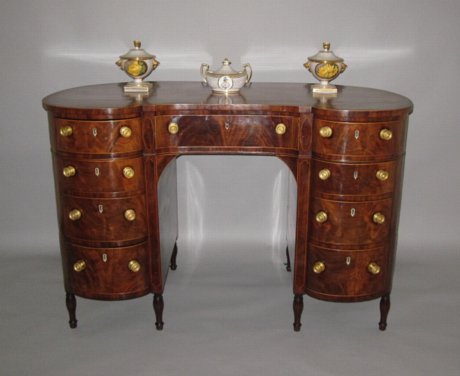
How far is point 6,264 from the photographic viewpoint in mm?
3109

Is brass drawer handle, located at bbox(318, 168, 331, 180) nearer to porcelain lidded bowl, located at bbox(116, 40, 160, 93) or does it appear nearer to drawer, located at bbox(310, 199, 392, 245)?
drawer, located at bbox(310, 199, 392, 245)

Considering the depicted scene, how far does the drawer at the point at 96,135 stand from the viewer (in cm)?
217

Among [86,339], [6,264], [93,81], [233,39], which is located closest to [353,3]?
[233,39]

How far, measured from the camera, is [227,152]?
7.62 feet

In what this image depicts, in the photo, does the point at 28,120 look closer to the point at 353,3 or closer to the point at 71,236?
the point at 71,236

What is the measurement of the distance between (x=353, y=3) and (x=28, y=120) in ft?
6.36

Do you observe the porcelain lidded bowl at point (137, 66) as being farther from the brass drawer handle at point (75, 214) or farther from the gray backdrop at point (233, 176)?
the brass drawer handle at point (75, 214)

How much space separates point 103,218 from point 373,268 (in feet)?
3.84

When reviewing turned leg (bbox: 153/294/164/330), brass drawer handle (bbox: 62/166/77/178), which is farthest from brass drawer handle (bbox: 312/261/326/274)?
brass drawer handle (bbox: 62/166/77/178)

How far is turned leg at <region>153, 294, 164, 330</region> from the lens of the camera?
2467 millimetres

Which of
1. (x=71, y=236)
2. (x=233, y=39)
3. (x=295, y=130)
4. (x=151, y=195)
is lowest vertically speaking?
(x=71, y=236)

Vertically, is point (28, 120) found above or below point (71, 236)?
above

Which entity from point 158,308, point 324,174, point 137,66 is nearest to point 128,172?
point 137,66

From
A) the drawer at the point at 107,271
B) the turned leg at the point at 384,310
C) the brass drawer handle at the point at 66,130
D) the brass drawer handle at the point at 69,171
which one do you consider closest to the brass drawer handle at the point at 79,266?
the drawer at the point at 107,271
